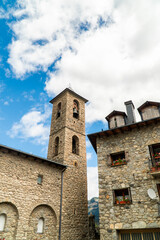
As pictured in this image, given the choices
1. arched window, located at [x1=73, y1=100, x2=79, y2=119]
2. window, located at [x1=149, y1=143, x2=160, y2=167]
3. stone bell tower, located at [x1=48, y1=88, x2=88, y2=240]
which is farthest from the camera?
arched window, located at [x1=73, y1=100, x2=79, y2=119]

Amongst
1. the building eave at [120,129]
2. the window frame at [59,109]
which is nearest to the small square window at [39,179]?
the building eave at [120,129]

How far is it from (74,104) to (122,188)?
12988 mm

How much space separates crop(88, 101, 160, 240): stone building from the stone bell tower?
4.27 meters

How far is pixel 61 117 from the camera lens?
20.1m

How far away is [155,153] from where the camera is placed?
37.4ft

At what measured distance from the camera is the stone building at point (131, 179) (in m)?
9.77

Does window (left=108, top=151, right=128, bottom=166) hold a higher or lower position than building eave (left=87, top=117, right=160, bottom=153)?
lower

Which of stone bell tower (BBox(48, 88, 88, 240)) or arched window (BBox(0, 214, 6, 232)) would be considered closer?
arched window (BBox(0, 214, 6, 232))

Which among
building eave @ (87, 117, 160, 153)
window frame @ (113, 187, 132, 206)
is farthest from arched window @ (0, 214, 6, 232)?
building eave @ (87, 117, 160, 153)

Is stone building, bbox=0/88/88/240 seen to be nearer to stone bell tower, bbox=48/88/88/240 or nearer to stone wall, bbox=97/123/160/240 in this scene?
stone bell tower, bbox=48/88/88/240

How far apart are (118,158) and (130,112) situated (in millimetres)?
4268

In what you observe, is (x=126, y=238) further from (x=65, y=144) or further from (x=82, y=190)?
(x=65, y=144)

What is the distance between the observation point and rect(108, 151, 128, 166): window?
1170cm

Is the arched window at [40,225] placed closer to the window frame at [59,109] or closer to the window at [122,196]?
the window at [122,196]
